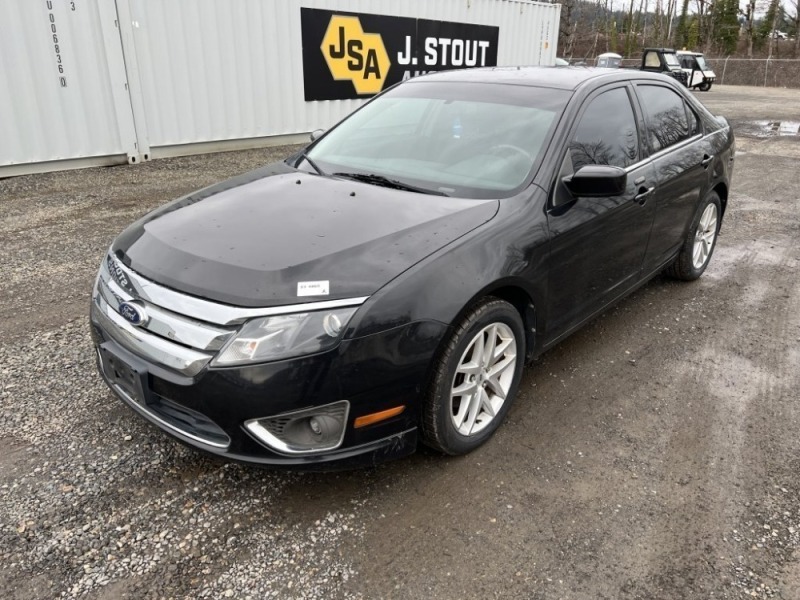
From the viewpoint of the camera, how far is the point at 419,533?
2406 mm

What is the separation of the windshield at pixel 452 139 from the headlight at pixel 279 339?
44.9 inches

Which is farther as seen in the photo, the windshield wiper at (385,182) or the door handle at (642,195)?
the door handle at (642,195)

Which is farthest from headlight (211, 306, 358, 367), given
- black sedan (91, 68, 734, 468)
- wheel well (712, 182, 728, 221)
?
wheel well (712, 182, 728, 221)

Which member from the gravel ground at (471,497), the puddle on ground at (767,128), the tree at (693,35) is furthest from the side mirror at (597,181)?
the tree at (693,35)

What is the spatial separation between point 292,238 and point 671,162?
280cm

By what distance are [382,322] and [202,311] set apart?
0.66 meters

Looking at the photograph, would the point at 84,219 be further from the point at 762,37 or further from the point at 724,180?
the point at 762,37

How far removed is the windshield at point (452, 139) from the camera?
312cm

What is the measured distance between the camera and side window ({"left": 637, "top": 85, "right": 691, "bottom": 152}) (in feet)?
13.1

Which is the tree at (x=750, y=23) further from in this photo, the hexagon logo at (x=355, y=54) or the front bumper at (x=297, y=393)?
the front bumper at (x=297, y=393)

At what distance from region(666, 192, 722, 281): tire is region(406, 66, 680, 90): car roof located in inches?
48.6

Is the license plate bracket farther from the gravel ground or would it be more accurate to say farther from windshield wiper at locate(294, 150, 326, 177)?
windshield wiper at locate(294, 150, 326, 177)

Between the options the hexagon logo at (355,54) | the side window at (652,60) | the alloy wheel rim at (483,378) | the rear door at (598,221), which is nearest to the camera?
the alloy wheel rim at (483,378)

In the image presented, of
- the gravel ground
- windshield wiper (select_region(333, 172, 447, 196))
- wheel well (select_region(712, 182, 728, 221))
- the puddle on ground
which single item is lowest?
the puddle on ground
